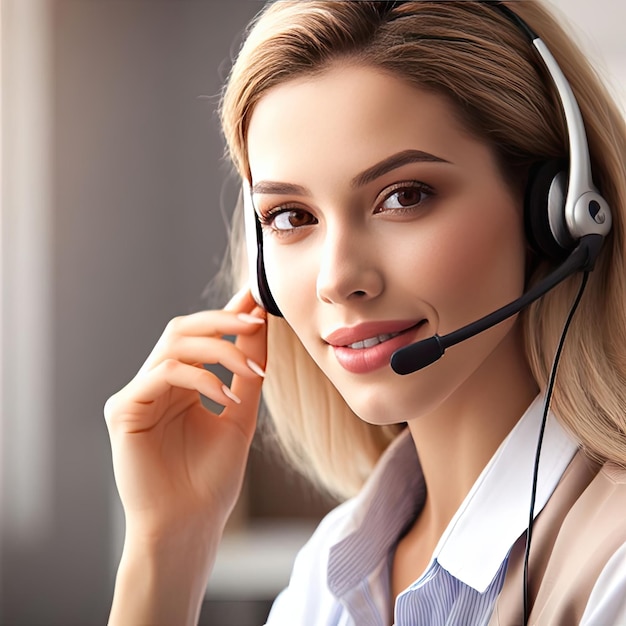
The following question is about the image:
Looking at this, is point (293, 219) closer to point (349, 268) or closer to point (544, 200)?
point (349, 268)

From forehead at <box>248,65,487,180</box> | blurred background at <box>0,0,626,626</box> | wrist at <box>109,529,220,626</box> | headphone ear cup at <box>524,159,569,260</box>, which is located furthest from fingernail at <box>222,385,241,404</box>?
blurred background at <box>0,0,626,626</box>

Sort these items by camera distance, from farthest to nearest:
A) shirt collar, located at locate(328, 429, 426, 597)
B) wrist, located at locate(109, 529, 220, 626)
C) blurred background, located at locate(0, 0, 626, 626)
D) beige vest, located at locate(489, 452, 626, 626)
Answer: blurred background, located at locate(0, 0, 626, 626) < shirt collar, located at locate(328, 429, 426, 597) < wrist, located at locate(109, 529, 220, 626) < beige vest, located at locate(489, 452, 626, 626)

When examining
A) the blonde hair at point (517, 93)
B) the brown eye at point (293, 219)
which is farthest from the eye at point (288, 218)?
the blonde hair at point (517, 93)

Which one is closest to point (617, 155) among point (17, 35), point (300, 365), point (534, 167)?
point (534, 167)

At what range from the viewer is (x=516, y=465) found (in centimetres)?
85

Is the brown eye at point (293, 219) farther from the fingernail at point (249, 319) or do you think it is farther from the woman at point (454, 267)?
the fingernail at point (249, 319)

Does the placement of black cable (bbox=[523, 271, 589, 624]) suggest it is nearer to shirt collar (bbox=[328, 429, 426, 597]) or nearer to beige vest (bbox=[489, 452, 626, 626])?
beige vest (bbox=[489, 452, 626, 626])

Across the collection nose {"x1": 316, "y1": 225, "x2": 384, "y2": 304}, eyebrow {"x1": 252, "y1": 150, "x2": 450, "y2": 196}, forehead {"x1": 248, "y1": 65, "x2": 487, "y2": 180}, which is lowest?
nose {"x1": 316, "y1": 225, "x2": 384, "y2": 304}

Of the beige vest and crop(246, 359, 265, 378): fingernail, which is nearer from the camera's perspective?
the beige vest

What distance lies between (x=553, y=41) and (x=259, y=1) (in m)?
1.56

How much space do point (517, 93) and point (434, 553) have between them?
0.49 meters

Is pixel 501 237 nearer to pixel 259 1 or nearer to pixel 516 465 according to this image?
pixel 516 465

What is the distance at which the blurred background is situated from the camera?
2.05 meters

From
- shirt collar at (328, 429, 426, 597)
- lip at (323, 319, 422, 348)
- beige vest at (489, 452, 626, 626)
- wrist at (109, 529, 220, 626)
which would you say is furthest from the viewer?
shirt collar at (328, 429, 426, 597)
